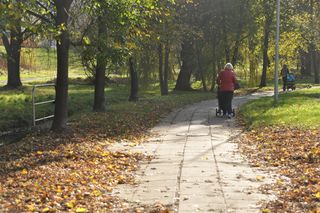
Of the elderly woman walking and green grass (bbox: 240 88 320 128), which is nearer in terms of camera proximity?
green grass (bbox: 240 88 320 128)

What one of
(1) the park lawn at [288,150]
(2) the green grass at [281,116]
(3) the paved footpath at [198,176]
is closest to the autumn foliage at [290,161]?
(1) the park lawn at [288,150]

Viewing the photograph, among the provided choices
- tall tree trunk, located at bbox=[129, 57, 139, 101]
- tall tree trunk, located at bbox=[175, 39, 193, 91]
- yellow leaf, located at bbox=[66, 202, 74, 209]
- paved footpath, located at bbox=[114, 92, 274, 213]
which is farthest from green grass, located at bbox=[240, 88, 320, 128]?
tall tree trunk, located at bbox=[175, 39, 193, 91]

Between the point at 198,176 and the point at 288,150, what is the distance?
10.0ft

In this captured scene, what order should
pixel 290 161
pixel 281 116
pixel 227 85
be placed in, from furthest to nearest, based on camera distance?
pixel 227 85, pixel 281 116, pixel 290 161

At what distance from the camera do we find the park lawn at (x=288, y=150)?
22.8 feet

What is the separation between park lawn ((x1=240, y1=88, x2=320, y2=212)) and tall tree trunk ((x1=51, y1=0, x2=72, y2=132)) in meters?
4.90

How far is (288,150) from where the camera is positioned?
415 inches

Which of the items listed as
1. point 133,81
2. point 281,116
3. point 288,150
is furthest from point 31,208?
point 133,81

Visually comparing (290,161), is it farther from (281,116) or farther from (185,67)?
(185,67)

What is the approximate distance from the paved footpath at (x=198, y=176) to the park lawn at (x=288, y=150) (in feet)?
1.08

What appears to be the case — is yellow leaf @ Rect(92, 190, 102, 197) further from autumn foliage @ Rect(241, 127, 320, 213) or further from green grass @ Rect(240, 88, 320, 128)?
green grass @ Rect(240, 88, 320, 128)

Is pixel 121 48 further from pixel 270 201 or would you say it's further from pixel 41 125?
pixel 270 201

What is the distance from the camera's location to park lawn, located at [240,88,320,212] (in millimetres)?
6957

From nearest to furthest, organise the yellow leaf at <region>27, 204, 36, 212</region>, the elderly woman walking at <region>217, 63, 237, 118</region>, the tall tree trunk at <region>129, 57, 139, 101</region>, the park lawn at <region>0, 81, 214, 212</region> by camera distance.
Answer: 1. the yellow leaf at <region>27, 204, 36, 212</region>
2. the park lawn at <region>0, 81, 214, 212</region>
3. the elderly woman walking at <region>217, 63, 237, 118</region>
4. the tall tree trunk at <region>129, 57, 139, 101</region>
